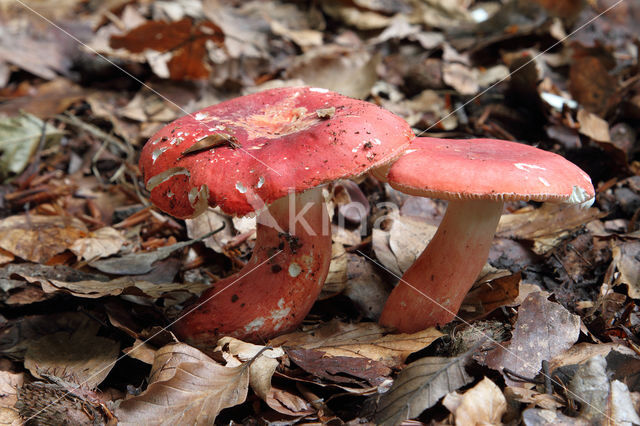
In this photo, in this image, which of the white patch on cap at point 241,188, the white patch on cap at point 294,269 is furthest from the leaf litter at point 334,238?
the white patch on cap at point 241,188

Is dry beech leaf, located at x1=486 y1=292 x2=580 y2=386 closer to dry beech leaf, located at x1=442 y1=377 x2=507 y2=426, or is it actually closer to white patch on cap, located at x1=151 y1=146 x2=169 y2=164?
dry beech leaf, located at x1=442 y1=377 x2=507 y2=426

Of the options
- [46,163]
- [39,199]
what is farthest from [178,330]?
[46,163]

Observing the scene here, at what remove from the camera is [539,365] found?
199 cm

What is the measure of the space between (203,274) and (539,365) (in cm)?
197

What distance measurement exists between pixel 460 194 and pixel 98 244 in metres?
2.36

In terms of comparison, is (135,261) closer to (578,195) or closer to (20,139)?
(20,139)

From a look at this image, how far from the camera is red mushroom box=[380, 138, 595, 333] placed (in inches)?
70.6

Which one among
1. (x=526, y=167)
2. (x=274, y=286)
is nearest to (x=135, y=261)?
(x=274, y=286)

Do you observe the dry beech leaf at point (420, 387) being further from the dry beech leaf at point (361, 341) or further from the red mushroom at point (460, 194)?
the red mushroom at point (460, 194)

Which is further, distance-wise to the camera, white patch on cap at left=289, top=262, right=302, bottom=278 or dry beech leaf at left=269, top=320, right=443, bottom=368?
white patch on cap at left=289, top=262, right=302, bottom=278

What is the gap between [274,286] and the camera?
2410mm

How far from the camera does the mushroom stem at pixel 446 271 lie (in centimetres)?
226

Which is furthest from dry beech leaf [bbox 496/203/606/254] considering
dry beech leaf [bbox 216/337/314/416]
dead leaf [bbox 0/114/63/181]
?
dead leaf [bbox 0/114/63/181]

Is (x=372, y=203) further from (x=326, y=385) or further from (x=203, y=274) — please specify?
(x=326, y=385)
